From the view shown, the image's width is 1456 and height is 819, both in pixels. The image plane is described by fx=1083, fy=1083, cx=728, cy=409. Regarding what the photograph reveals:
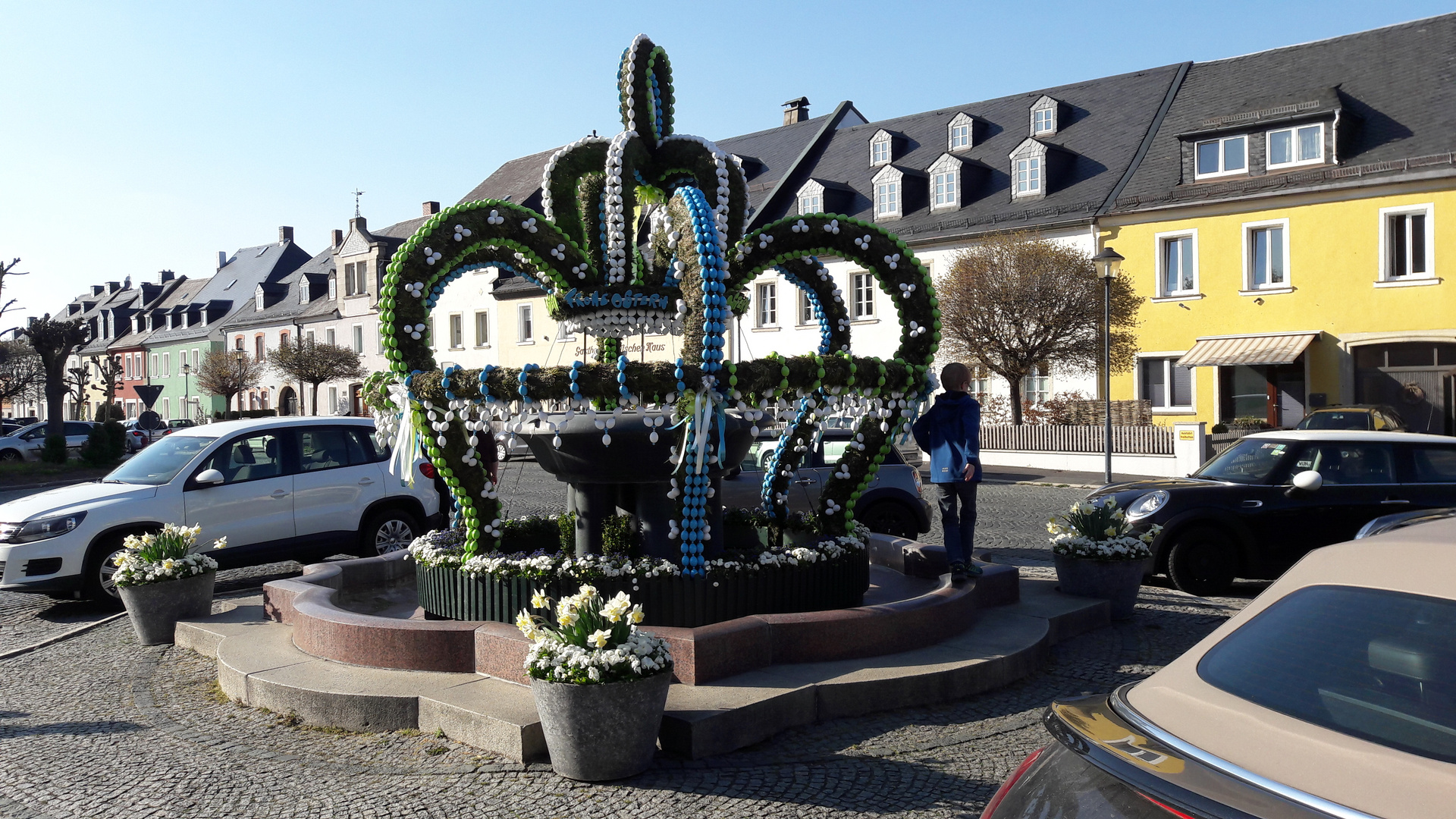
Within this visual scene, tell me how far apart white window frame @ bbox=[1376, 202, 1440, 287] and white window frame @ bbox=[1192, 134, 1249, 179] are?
370 cm

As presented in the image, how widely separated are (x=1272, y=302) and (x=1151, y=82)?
30.1 feet

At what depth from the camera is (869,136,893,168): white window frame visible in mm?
38031

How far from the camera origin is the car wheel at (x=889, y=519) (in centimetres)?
1267

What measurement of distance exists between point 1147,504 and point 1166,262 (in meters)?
21.2

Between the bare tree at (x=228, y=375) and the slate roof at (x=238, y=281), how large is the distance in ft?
26.0

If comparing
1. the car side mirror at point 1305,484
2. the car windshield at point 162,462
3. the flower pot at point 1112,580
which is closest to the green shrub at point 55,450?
the car windshield at point 162,462

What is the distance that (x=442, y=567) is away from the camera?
25.8ft

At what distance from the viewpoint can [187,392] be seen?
217 ft

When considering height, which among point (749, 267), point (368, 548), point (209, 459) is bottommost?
point (368, 548)

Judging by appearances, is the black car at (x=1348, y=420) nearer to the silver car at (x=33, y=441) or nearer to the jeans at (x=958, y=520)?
the jeans at (x=958, y=520)

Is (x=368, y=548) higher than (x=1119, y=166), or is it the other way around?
(x=1119, y=166)

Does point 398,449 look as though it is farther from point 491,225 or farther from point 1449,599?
point 1449,599

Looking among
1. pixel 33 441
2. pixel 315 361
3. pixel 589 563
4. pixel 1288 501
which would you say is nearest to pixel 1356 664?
pixel 589 563

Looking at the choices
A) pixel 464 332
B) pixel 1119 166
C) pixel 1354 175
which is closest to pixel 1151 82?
pixel 1119 166
